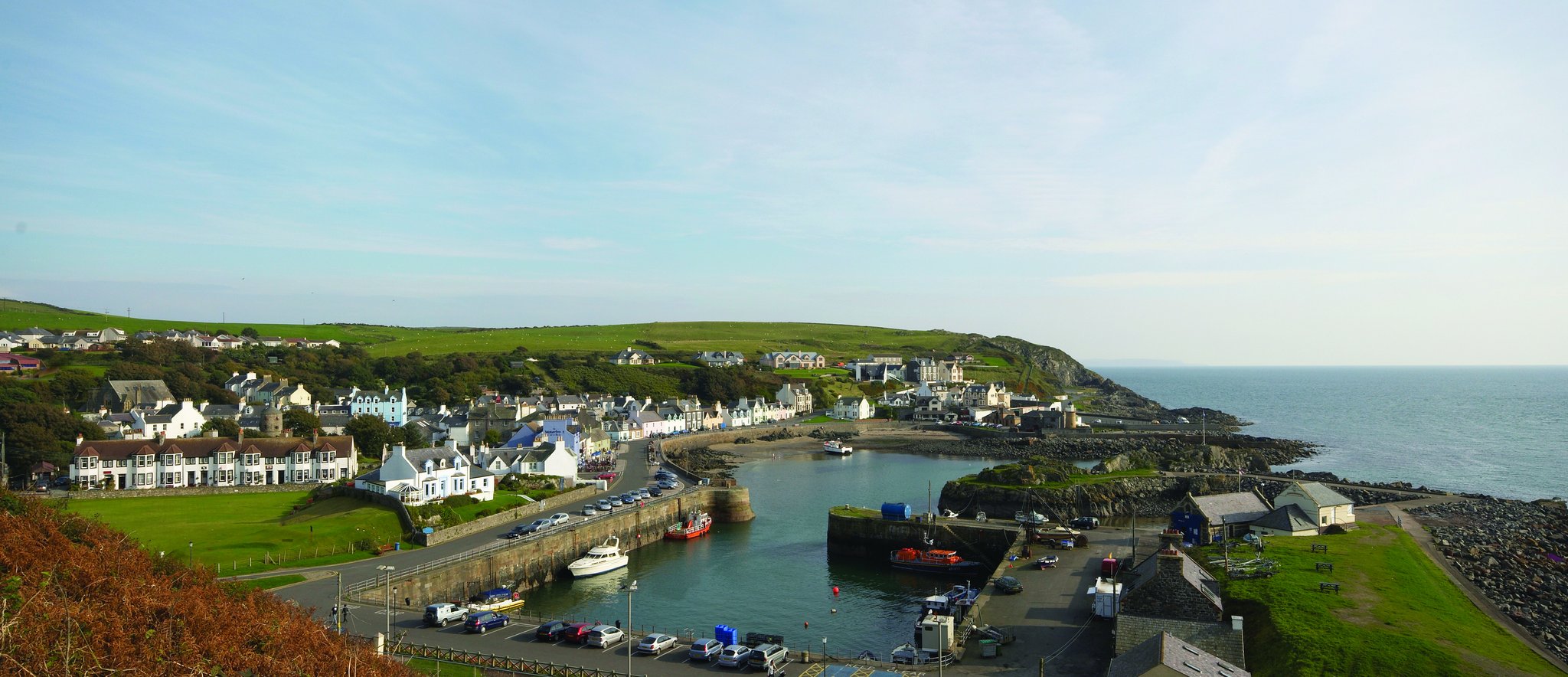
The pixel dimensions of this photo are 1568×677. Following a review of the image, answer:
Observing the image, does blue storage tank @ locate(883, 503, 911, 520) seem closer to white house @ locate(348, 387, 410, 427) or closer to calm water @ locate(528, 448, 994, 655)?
calm water @ locate(528, 448, 994, 655)

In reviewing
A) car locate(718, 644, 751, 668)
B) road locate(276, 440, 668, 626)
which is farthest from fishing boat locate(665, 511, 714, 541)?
car locate(718, 644, 751, 668)

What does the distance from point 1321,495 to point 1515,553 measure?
31.6 feet

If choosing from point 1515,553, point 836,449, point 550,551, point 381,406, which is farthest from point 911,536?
point 381,406

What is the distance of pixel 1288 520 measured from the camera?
1727 inches

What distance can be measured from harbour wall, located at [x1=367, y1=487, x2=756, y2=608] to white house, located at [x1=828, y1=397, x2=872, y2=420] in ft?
237

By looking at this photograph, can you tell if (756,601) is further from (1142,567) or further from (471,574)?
(1142,567)

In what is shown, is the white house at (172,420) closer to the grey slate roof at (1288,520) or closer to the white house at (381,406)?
the white house at (381,406)

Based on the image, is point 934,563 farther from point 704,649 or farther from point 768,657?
point 704,649

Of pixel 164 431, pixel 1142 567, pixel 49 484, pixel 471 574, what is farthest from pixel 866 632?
pixel 164 431

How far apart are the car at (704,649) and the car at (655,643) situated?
1.01 m

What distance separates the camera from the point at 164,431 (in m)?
72.1

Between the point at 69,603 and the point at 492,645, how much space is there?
12153 mm

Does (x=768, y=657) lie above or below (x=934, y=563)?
above

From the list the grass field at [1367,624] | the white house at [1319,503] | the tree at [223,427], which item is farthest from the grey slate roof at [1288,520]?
the tree at [223,427]
